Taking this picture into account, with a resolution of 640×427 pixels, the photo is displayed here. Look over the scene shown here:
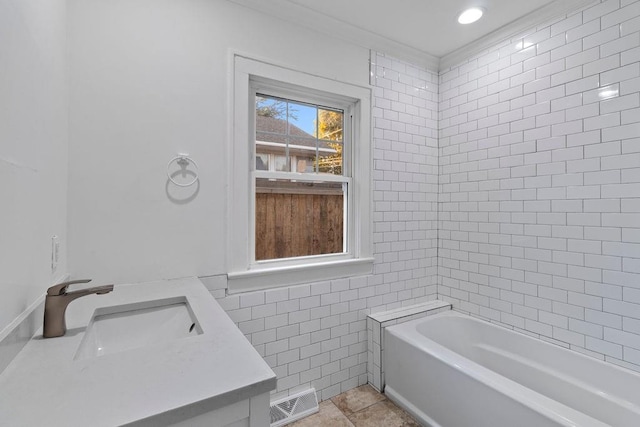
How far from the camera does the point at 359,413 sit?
2.03 m

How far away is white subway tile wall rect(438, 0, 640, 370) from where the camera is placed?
67.0 inches

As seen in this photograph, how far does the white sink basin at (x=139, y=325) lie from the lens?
1.15m

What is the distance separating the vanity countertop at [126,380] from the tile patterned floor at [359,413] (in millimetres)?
1407

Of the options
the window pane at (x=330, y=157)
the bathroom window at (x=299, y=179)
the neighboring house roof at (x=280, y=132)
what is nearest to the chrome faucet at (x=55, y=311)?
the bathroom window at (x=299, y=179)

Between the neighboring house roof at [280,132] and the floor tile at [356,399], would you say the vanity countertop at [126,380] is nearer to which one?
the neighboring house roof at [280,132]

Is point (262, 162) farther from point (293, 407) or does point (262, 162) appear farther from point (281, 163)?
point (293, 407)

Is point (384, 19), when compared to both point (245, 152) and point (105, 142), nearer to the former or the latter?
point (245, 152)

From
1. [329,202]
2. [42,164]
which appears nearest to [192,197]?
[42,164]

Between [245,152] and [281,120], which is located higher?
[281,120]

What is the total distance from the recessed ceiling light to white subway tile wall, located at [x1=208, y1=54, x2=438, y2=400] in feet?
1.74

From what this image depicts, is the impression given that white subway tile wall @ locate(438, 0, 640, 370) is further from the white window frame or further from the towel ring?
the towel ring

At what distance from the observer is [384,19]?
6.97ft

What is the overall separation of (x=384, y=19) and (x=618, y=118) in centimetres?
157


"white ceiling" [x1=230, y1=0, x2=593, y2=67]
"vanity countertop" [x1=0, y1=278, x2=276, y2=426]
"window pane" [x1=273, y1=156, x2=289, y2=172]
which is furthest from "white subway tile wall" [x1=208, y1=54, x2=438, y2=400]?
"vanity countertop" [x1=0, y1=278, x2=276, y2=426]
